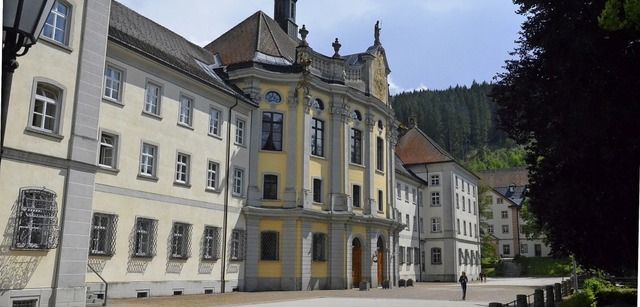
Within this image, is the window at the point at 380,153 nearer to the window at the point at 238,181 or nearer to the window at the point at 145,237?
the window at the point at 238,181

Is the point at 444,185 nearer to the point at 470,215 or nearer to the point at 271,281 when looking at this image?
the point at 470,215

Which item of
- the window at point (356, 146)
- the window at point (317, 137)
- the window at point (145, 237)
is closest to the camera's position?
the window at point (145, 237)

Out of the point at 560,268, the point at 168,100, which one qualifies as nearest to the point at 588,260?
the point at 168,100

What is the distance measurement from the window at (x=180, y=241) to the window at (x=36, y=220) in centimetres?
1033

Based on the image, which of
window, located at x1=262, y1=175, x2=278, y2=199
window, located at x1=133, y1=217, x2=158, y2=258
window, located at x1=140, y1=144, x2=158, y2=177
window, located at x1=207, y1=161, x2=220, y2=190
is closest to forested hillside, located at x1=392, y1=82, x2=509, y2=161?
window, located at x1=262, y1=175, x2=278, y2=199

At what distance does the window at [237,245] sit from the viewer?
32.4 meters

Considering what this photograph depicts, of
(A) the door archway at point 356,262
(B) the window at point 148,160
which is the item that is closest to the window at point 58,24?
(B) the window at point 148,160

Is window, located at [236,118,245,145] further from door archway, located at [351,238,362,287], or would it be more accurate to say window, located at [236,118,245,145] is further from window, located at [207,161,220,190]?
door archway, located at [351,238,362,287]

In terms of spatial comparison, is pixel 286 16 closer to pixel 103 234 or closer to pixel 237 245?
pixel 237 245

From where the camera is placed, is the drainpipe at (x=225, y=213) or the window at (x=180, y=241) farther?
the drainpipe at (x=225, y=213)

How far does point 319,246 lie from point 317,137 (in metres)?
6.77

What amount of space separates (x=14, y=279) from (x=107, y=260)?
7451mm

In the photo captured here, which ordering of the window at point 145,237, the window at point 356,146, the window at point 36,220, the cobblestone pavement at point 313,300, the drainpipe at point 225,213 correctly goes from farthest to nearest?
the window at point 356,146, the drainpipe at point 225,213, the window at point 145,237, the cobblestone pavement at point 313,300, the window at point 36,220

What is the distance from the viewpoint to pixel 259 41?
38406 mm
